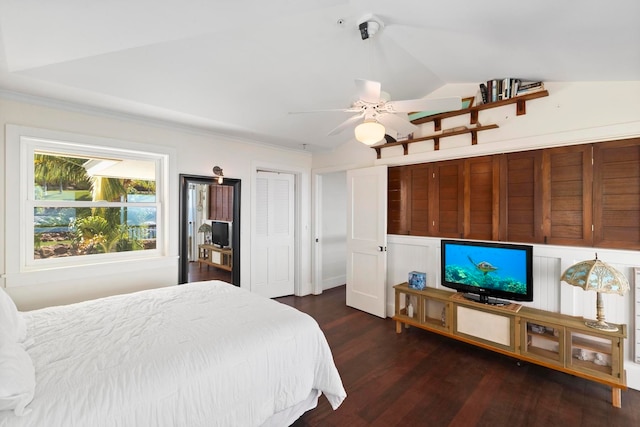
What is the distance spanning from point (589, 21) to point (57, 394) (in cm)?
323

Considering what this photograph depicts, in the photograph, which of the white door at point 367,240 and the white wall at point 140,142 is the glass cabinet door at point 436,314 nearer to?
the white door at point 367,240

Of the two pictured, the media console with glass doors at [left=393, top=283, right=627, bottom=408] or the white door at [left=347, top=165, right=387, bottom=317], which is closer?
the media console with glass doors at [left=393, top=283, right=627, bottom=408]

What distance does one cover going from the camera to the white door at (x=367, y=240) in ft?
12.4

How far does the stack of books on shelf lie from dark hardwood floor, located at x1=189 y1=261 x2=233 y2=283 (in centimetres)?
388

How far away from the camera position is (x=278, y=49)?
232 cm

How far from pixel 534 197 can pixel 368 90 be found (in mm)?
2117

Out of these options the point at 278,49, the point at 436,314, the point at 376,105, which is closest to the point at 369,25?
the point at 376,105

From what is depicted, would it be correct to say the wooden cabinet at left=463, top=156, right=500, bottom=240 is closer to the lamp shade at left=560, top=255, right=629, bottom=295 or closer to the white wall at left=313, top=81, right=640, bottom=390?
the white wall at left=313, top=81, right=640, bottom=390

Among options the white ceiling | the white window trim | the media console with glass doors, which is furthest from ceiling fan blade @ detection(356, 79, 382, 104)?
the white window trim

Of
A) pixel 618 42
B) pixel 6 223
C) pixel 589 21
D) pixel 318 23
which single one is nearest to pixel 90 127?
pixel 6 223

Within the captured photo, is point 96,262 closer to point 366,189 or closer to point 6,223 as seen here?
point 6,223

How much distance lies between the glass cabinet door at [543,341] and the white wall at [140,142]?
129 inches

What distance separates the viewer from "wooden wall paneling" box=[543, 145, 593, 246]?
8.10 ft

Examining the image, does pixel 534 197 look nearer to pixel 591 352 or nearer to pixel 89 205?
pixel 591 352
